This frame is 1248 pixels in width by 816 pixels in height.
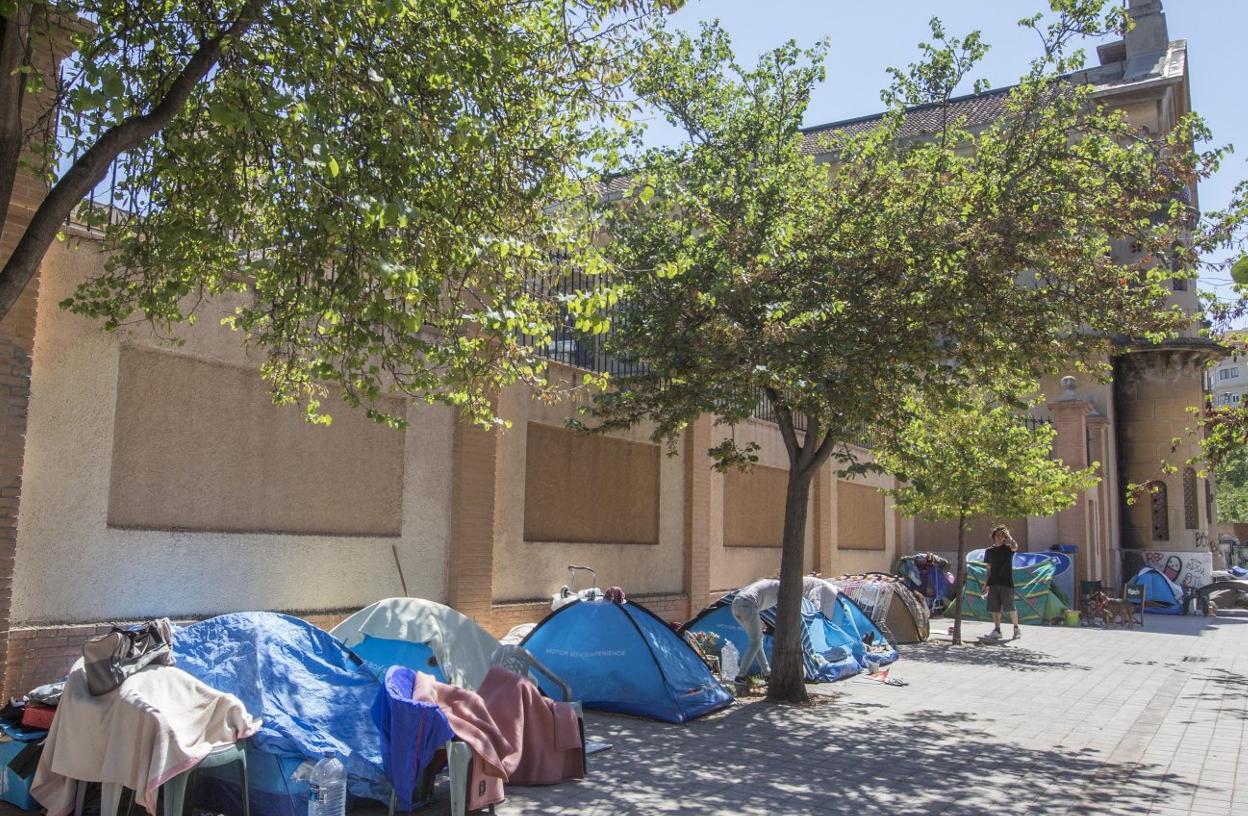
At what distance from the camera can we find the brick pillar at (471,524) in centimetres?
1133

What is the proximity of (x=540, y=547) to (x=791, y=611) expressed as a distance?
3218mm

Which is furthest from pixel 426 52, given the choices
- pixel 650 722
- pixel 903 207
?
pixel 650 722

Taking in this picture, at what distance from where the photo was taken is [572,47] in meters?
7.96

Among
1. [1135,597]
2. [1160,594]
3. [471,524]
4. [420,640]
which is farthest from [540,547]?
[1160,594]

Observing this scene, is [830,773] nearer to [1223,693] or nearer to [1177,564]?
[1223,693]

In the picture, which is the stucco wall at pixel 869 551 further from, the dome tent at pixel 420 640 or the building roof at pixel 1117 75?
the dome tent at pixel 420 640

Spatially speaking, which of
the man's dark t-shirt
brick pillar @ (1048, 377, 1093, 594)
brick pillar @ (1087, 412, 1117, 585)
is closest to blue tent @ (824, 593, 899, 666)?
the man's dark t-shirt

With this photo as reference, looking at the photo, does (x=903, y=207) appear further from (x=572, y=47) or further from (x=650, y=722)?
(x=650, y=722)

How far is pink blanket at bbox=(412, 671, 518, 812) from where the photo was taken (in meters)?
6.46

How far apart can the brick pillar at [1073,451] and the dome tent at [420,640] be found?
21830mm

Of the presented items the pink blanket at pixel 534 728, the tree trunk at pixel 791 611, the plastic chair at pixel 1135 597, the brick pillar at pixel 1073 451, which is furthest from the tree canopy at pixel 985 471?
the pink blanket at pixel 534 728

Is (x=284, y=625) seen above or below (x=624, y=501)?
below

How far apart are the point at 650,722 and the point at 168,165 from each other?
665cm

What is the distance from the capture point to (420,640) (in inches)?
334
